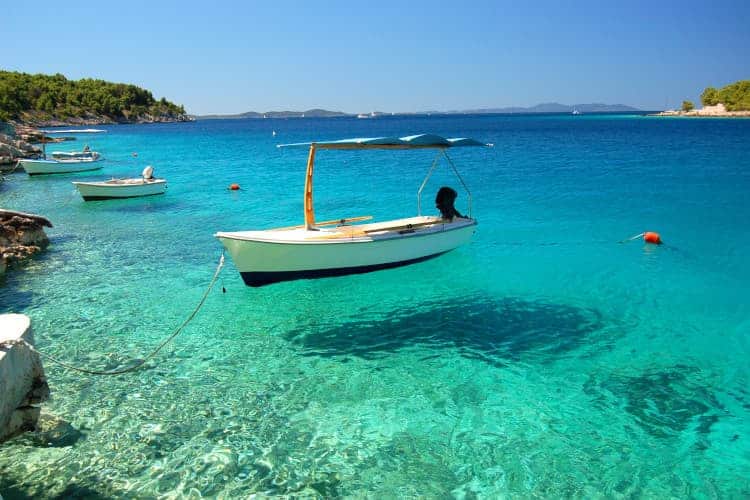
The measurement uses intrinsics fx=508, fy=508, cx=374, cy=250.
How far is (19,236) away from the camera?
16188 mm

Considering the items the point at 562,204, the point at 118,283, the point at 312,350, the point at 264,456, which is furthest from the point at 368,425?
the point at 562,204

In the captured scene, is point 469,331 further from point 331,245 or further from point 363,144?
point 363,144

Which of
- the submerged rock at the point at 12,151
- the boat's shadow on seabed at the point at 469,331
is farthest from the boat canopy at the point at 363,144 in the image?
the submerged rock at the point at 12,151

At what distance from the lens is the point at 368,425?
7.30 m

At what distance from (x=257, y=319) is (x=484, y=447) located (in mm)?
6045

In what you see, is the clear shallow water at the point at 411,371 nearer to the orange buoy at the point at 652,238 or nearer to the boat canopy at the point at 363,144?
the orange buoy at the point at 652,238

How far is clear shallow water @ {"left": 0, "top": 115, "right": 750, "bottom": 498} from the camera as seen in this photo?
6.37 m

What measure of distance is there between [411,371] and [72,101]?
155956 millimetres

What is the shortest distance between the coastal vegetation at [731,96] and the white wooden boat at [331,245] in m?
151

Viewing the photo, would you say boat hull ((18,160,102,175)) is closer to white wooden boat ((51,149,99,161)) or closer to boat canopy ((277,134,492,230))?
white wooden boat ((51,149,99,161))

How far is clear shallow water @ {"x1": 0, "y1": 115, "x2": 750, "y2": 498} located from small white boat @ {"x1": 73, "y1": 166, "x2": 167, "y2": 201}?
7.98 metres

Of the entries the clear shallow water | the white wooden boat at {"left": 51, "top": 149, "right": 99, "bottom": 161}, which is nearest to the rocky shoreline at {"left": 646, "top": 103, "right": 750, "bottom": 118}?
the clear shallow water

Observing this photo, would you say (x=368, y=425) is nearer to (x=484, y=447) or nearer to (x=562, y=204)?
(x=484, y=447)

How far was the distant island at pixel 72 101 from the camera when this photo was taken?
104 metres
